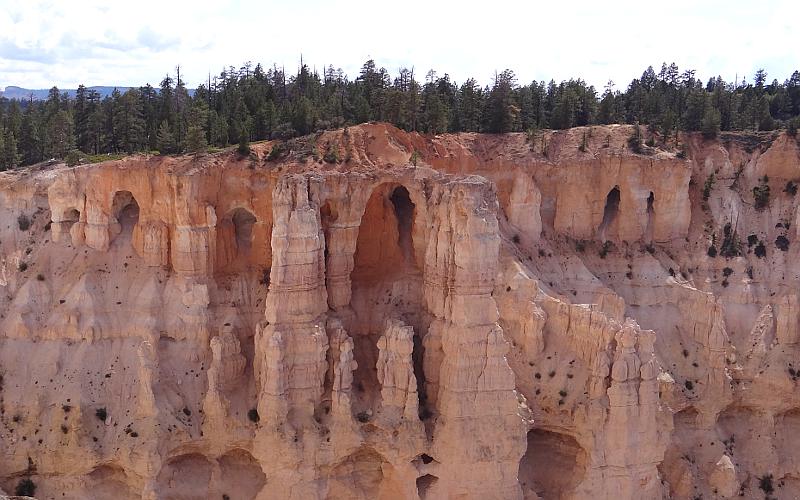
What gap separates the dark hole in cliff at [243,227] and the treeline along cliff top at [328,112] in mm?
3330

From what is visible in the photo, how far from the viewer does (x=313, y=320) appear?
34000mm

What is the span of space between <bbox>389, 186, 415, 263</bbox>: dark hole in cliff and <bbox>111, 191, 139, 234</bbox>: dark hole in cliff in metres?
13.0

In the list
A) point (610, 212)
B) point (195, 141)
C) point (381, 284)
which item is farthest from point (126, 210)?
point (610, 212)

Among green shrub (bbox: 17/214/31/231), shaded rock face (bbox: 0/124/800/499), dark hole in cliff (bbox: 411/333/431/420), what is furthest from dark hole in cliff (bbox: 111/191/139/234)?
dark hole in cliff (bbox: 411/333/431/420)

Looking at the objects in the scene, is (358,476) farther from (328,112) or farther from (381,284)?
(328,112)

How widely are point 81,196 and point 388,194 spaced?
48.8 feet

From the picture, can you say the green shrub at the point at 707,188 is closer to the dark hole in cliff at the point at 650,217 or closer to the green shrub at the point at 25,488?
the dark hole in cliff at the point at 650,217

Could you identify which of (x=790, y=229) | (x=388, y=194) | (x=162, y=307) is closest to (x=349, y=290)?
(x=388, y=194)

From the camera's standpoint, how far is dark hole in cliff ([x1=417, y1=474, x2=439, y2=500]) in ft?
110

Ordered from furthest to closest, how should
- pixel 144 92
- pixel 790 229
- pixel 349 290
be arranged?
pixel 144 92 < pixel 790 229 < pixel 349 290

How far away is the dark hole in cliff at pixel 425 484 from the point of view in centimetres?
3362

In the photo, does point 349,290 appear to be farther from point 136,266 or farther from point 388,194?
point 136,266

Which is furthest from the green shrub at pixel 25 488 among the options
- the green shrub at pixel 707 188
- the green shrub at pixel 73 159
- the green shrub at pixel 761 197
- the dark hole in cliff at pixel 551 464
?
the green shrub at pixel 761 197

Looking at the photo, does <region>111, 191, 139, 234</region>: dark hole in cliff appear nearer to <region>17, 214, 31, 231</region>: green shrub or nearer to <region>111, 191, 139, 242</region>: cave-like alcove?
<region>111, 191, 139, 242</region>: cave-like alcove
